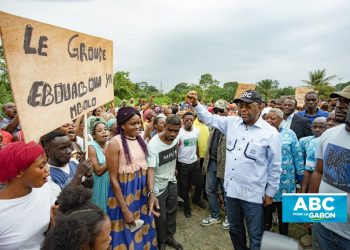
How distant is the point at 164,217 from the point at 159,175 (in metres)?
0.64

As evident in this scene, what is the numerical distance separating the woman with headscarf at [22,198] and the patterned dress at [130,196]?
1012mm

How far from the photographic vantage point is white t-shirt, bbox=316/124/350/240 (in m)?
1.92

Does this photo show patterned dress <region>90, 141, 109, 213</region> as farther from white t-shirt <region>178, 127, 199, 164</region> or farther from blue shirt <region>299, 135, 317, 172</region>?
blue shirt <region>299, 135, 317, 172</region>

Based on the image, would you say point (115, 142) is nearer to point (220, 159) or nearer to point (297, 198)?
point (297, 198)

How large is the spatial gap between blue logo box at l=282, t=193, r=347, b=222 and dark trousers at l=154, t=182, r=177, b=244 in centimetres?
246

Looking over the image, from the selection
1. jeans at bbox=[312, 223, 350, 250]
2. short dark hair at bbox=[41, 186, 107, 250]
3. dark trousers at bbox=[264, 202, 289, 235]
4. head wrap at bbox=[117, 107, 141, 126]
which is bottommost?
dark trousers at bbox=[264, 202, 289, 235]

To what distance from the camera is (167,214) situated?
3693mm

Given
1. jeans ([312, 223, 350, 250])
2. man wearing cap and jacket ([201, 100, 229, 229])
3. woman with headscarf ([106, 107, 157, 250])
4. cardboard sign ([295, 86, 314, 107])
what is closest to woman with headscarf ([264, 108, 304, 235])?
man wearing cap and jacket ([201, 100, 229, 229])

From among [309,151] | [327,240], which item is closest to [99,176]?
[327,240]

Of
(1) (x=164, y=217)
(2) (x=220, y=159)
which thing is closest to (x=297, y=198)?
(1) (x=164, y=217)

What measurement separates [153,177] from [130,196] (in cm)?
38

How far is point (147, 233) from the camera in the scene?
3020mm

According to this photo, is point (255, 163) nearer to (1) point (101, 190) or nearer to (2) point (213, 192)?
(1) point (101, 190)

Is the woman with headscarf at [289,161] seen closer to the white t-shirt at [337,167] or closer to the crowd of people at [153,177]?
the crowd of people at [153,177]
